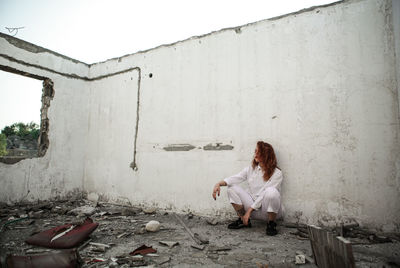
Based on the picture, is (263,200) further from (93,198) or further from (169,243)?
(93,198)

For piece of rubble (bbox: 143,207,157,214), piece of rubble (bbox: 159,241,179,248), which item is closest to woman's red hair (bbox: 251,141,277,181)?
piece of rubble (bbox: 159,241,179,248)

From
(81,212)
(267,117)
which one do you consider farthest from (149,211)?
(267,117)

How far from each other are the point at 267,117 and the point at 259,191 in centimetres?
122

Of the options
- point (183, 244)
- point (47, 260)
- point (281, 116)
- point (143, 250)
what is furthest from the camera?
point (281, 116)

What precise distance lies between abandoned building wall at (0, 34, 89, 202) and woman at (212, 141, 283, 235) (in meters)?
4.05

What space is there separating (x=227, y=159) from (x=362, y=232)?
2.13 metres

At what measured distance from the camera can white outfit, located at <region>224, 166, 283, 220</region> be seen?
3098mm

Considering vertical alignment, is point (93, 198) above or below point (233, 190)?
below

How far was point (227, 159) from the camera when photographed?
13.2ft

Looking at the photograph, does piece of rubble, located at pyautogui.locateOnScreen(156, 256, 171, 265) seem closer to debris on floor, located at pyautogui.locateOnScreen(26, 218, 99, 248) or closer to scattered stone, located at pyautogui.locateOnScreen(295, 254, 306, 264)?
debris on floor, located at pyautogui.locateOnScreen(26, 218, 99, 248)

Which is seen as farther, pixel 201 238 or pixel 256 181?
pixel 256 181

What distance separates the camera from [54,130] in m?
5.30

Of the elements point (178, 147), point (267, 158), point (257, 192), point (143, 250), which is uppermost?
point (178, 147)

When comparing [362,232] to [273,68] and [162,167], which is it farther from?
[162,167]
